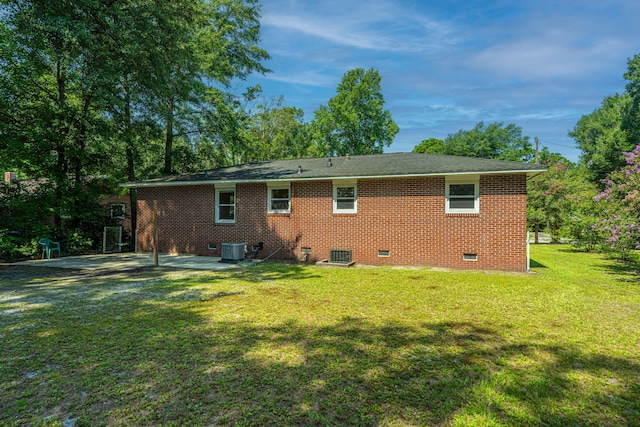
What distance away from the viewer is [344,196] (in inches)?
460

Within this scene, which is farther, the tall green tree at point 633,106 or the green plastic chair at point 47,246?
the tall green tree at point 633,106

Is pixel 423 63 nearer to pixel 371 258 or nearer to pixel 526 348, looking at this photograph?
pixel 371 258

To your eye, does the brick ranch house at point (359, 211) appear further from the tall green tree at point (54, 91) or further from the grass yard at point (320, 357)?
the grass yard at point (320, 357)

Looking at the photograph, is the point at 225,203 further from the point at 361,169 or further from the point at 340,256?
the point at 361,169

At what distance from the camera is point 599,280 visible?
8.51m

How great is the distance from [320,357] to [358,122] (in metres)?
33.2

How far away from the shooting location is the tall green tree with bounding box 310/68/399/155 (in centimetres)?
3471

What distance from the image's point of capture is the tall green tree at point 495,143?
44.1 metres

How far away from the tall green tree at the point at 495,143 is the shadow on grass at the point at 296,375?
1770 inches

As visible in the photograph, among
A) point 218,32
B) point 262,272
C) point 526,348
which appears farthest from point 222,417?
point 218,32

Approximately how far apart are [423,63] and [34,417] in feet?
62.5

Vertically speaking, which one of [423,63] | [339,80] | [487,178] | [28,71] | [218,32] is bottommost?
[487,178]

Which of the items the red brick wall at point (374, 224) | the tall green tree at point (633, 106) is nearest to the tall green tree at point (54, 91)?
the red brick wall at point (374, 224)

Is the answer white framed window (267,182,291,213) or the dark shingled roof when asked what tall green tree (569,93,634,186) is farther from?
white framed window (267,182,291,213)
